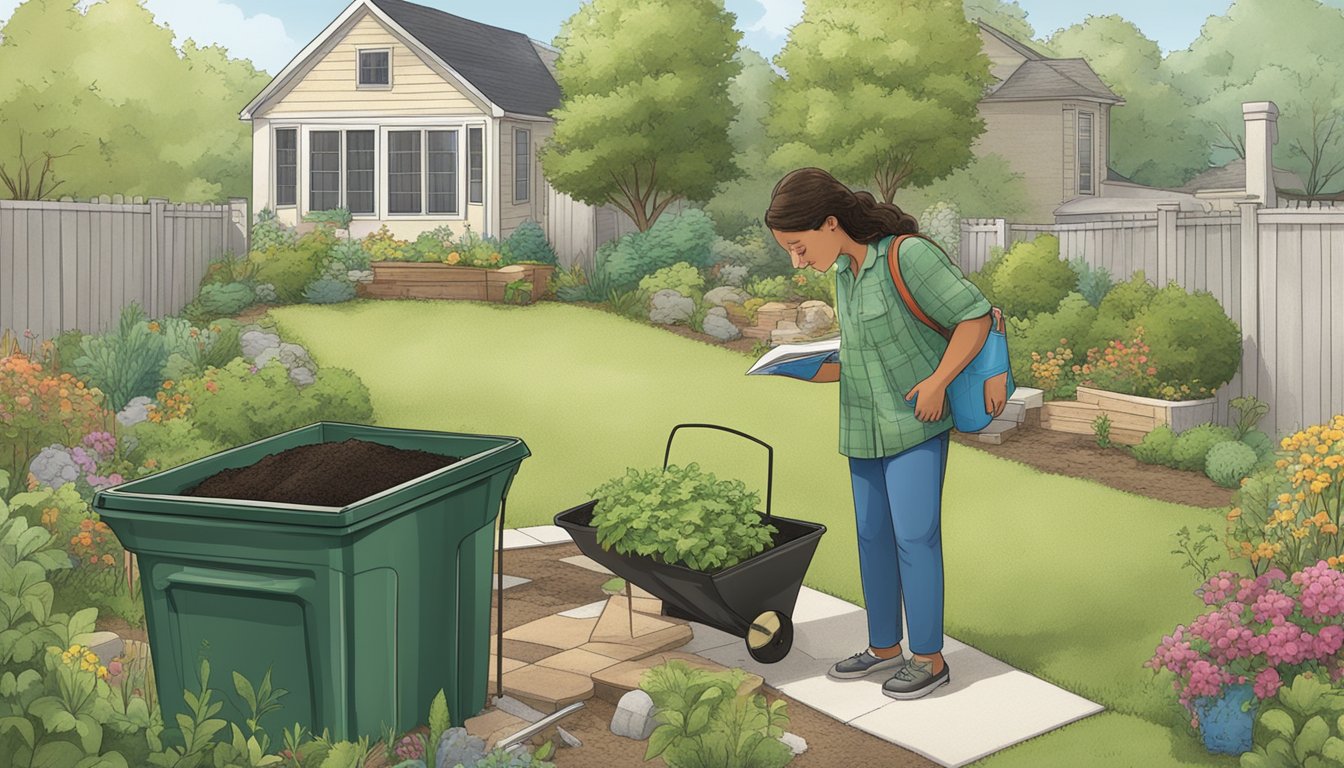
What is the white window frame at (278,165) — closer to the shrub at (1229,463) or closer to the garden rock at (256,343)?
the garden rock at (256,343)

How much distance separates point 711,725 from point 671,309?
1103cm

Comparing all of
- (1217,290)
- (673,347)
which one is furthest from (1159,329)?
(673,347)

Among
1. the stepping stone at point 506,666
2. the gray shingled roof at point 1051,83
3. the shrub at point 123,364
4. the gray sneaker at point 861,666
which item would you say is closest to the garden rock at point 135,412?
the shrub at point 123,364

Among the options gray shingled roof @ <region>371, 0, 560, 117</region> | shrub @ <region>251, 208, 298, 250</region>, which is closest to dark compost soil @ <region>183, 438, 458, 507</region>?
shrub @ <region>251, 208, 298, 250</region>

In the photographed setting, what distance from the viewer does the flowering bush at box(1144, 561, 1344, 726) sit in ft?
15.9

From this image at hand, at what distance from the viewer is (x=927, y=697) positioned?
5461 millimetres

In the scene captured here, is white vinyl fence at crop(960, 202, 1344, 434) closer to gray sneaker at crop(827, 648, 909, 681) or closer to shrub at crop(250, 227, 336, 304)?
gray sneaker at crop(827, 648, 909, 681)

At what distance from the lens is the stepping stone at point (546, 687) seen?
16.9ft

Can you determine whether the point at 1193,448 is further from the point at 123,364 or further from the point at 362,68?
the point at 362,68

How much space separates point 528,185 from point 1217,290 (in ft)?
40.6

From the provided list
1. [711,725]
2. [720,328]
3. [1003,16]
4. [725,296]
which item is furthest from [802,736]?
[1003,16]

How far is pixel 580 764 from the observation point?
4.78 metres

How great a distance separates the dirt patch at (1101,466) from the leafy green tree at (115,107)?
20.6 m

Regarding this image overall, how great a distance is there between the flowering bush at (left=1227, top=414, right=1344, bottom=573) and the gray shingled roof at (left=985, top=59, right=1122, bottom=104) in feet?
72.3
